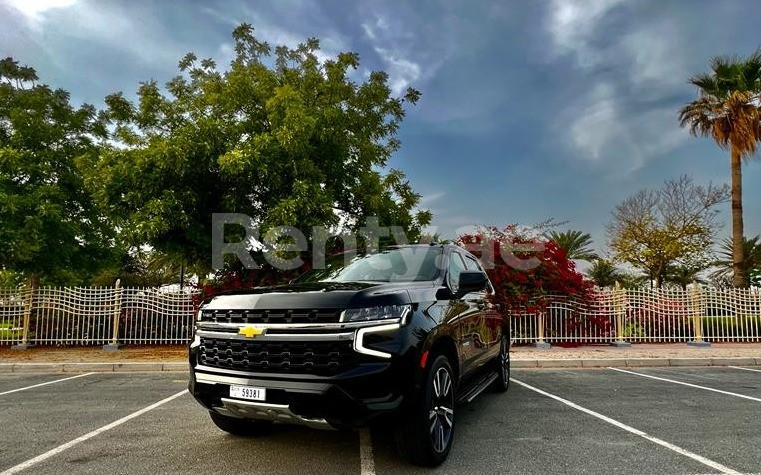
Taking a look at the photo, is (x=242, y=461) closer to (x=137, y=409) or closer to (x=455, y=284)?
(x=455, y=284)

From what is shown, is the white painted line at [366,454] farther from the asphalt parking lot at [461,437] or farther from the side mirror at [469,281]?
the side mirror at [469,281]

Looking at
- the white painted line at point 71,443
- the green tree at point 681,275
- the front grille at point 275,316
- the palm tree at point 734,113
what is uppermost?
the palm tree at point 734,113

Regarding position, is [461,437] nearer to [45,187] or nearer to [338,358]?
[338,358]

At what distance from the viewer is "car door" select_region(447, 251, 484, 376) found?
4.50m

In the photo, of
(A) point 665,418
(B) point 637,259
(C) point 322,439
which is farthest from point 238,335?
(B) point 637,259

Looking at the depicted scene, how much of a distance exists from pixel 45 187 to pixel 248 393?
14136 millimetres

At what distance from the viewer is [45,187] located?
561 inches

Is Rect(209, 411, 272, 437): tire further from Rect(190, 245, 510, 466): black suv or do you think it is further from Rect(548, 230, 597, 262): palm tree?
Rect(548, 230, 597, 262): palm tree

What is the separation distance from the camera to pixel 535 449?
14.1 feet

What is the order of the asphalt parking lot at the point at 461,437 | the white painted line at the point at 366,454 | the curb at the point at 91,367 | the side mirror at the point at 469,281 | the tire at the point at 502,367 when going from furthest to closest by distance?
the curb at the point at 91,367 → the tire at the point at 502,367 → the side mirror at the point at 469,281 → the asphalt parking lot at the point at 461,437 → the white painted line at the point at 366,454

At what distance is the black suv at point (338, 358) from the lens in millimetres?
3346

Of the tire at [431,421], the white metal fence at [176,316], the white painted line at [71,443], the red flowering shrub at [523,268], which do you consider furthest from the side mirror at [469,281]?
the white metal fence at [176,316]

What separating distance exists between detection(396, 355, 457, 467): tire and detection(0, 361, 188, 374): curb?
24.3 feet

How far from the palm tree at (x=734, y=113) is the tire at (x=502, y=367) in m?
16.7
